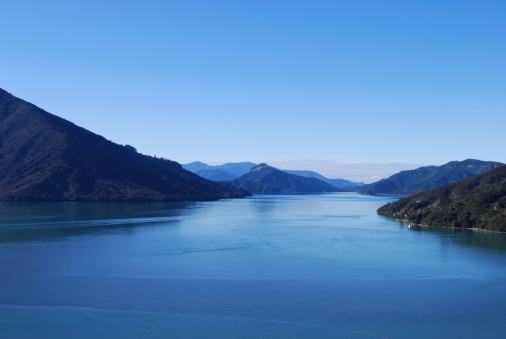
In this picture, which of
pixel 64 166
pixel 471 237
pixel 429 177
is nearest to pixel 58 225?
pixel 471 237

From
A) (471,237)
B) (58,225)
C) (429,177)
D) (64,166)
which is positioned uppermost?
(429,177)

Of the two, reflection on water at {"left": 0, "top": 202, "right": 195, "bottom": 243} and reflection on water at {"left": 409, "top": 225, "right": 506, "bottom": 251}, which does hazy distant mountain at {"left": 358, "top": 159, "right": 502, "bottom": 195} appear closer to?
reflection on water at {"left": 409, "top": 225, "right": 506, "bottom": 251}

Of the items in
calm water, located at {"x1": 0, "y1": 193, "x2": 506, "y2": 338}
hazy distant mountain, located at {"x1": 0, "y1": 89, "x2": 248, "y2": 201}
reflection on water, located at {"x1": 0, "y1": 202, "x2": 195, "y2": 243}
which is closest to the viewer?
calm water, located at {"x1": 0, "y1": 193, "x2": 506, "y2": 338}

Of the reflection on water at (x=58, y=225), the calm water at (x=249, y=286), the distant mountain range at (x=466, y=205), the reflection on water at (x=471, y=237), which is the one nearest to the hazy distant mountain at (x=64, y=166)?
the reflection on water at (x=58, y=225)

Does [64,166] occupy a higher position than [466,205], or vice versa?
[64,166]

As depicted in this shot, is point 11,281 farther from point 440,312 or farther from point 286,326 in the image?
point 440,312

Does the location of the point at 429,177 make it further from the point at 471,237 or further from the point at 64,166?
the point at 471,237

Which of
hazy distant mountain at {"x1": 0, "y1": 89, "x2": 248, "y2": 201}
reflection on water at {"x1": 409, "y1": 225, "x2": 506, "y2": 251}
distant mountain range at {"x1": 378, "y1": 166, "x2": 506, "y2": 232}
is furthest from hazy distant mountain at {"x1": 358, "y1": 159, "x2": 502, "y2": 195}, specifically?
reflection on water at {"x1": 409, "y1": 225, "x2": 506, "y2": 251}
